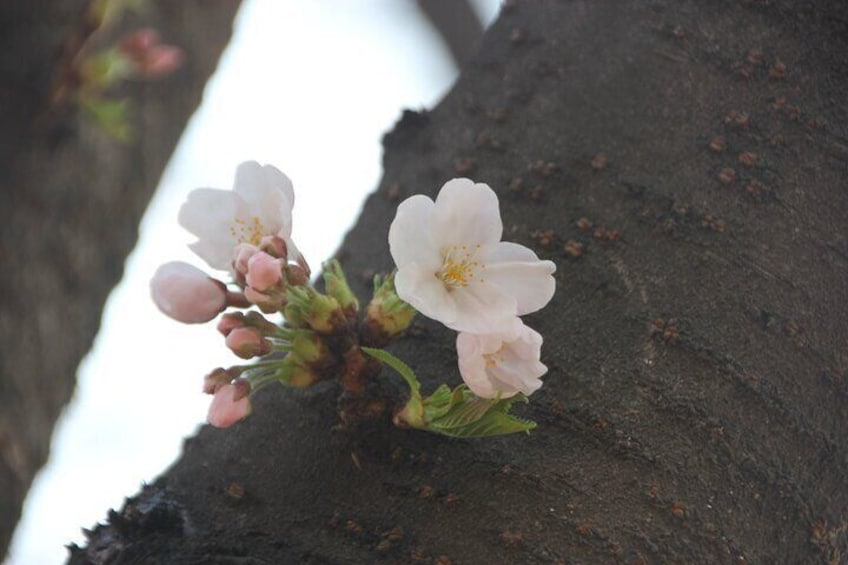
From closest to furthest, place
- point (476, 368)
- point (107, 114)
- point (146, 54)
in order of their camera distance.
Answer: point (476, 368) → point (107, 114) → point (146, 54)

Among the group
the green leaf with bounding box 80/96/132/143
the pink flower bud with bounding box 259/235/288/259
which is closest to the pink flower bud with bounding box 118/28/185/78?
the green leaf with bounding box 80/96/132/143

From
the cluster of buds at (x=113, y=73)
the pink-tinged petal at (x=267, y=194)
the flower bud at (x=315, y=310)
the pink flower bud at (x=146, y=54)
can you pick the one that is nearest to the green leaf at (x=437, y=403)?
the flower bud at (x=315, y=310)

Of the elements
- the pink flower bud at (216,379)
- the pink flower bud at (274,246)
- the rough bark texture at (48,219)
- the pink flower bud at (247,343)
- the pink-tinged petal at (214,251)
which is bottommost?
the rough bark texture at (48,219)

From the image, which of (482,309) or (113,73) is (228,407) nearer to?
(482,309)

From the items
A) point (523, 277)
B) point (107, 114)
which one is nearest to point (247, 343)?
point (523, 277)

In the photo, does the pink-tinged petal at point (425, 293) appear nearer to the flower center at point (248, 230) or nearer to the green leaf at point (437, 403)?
the green leaf at point (437, 403)

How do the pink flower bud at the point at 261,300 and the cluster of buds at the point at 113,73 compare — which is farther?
the cluster of buds at the point at 113,73
